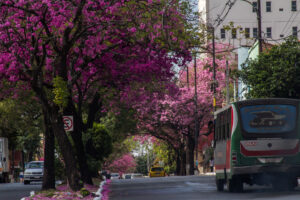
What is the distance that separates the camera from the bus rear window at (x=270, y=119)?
22.1m

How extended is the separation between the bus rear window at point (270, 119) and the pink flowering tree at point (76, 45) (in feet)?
10.8

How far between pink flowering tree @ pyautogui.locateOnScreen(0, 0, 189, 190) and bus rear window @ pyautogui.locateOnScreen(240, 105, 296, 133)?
129 inches

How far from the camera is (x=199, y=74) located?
74.1 m

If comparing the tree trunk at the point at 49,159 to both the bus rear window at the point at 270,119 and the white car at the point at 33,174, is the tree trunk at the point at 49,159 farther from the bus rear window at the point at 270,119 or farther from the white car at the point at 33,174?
the white car at the point at 33,174

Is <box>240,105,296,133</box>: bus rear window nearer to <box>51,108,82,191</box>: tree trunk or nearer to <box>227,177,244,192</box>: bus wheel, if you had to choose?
<box>227,177,244,192</box>: bus wheel

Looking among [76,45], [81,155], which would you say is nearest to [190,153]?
[81,155]

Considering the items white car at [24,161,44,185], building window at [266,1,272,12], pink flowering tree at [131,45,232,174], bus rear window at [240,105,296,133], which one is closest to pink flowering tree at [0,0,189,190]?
bus rear window at [240,105,296,133]

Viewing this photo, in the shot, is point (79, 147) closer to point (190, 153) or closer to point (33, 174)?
point (33, 174)

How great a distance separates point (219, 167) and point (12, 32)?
8.39 meters

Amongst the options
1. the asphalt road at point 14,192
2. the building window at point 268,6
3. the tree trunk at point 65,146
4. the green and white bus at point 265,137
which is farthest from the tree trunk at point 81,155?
the building window at point 268,6

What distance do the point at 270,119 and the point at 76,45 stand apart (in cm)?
825

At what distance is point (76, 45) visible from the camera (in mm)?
26906

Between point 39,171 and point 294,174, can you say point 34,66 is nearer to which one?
point 294,174

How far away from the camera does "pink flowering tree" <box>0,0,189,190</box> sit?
78.6 feet
